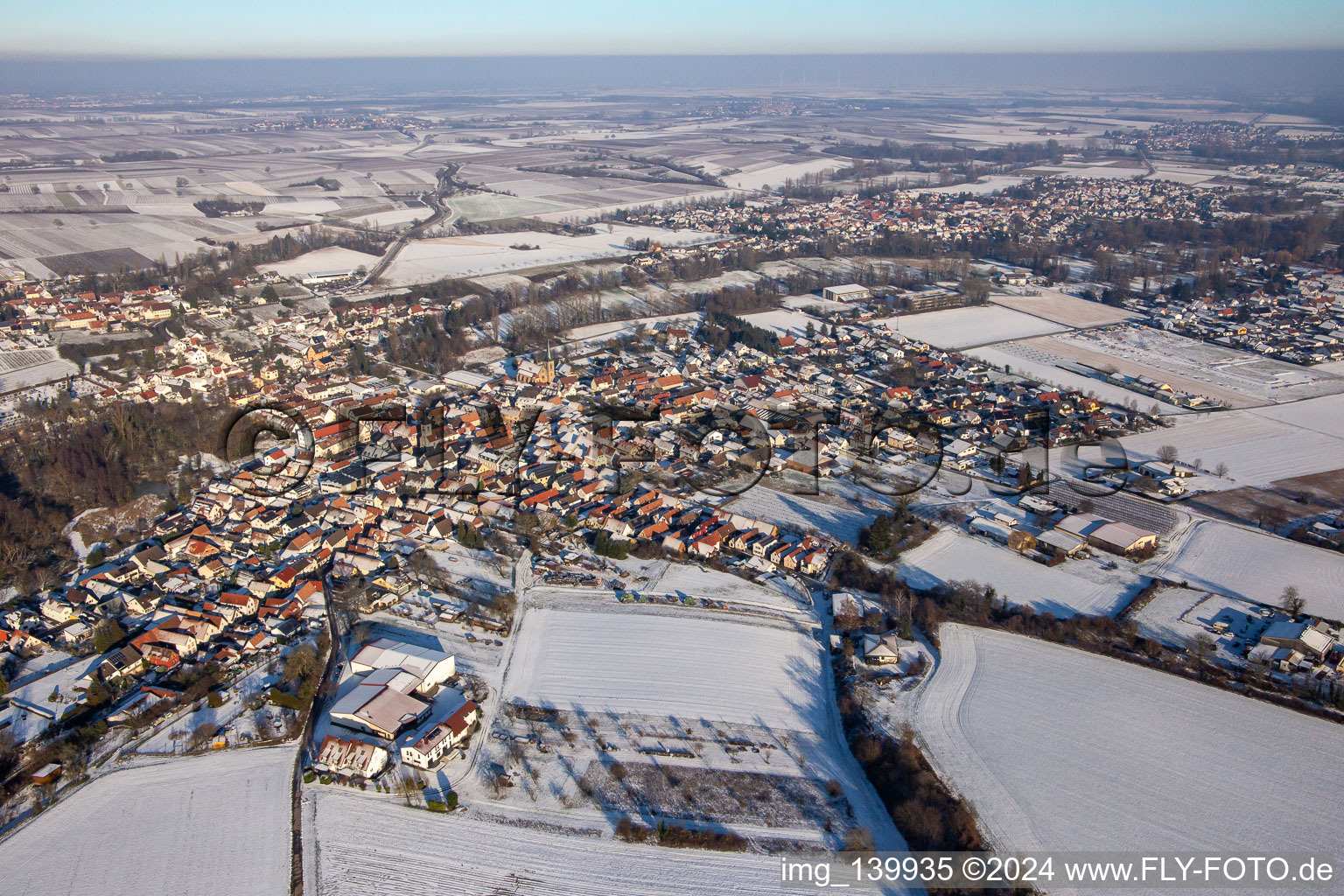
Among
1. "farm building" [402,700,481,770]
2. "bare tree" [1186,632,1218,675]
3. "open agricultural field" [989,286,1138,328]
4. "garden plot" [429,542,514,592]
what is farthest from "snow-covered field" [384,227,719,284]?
"bare tree" [1186,632,1218,675]

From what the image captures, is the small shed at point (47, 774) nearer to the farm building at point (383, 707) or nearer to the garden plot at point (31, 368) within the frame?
the farm building at point (383, 707)

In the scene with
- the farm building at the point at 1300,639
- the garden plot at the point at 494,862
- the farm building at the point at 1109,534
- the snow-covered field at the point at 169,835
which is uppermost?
the farm building at the point at 1109,534

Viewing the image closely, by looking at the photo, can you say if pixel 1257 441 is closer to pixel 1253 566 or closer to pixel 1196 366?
pixel 1196 366

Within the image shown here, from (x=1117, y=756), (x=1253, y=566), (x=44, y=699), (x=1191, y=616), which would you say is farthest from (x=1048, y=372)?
(x=44, y=699)

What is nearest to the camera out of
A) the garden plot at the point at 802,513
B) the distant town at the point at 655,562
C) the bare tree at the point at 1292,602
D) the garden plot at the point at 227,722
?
the distant town at the point at 655,562

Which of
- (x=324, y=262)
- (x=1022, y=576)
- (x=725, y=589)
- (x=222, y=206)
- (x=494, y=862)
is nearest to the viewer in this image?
(x=494, y=862)

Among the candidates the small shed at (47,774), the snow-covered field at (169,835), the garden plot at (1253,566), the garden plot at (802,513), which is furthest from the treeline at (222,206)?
the garden plot at (1253,566)

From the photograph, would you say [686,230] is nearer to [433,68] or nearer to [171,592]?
[171,592]
